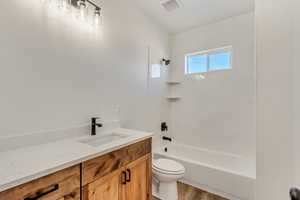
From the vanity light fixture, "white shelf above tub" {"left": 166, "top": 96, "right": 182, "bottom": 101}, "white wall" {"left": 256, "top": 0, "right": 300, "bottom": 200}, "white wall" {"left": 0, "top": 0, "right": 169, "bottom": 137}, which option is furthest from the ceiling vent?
"white shelf above tub" {"left": 166, "top": 96, "right": 182, "bottom": 101}

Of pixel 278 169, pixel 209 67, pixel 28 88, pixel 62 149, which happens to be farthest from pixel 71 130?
pixel 209 67

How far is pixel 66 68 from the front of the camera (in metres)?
1.34

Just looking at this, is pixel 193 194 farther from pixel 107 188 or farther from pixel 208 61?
pixel 208 61

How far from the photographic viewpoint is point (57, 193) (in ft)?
2.56

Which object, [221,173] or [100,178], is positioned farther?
[221,173]

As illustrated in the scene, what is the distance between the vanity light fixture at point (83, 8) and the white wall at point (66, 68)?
0.29ft

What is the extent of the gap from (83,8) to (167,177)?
2.08 metres

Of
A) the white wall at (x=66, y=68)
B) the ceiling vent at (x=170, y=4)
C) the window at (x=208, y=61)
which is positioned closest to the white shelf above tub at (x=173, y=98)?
the window at (x=208, y=61)

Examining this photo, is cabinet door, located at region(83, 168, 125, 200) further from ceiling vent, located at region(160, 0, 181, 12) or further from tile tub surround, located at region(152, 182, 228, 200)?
ceiling vent, located at region(160, 0, 181, 12)

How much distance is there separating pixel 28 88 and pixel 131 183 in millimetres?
1154

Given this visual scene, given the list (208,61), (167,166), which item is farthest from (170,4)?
(167,166)

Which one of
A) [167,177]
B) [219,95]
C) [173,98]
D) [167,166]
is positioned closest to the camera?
[167,177]

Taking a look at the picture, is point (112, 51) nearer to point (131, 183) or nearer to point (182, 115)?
point (131, 183)

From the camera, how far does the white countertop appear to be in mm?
666
